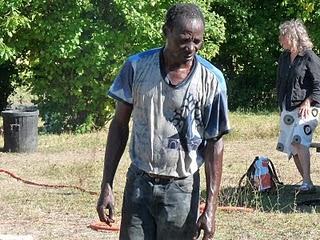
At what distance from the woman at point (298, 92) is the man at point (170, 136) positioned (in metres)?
4.75

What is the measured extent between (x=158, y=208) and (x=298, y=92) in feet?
16.5

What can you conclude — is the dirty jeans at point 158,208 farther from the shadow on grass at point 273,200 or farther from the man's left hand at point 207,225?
the shadow on grass at point 273,200

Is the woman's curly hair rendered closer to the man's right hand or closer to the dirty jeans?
the dirty jeans

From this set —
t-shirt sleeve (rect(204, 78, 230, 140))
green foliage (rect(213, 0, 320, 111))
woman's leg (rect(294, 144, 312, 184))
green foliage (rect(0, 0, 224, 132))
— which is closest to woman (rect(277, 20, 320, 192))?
woman's leg (rect(294, 144, 312, 184))

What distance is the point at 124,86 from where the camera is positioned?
420 centimetres

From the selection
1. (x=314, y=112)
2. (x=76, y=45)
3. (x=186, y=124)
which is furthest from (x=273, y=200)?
(x=76, y=45)

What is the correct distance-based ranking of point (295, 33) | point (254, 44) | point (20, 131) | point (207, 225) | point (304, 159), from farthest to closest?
point (254, 44)
point (20, 131)
point (304, 159)
point (295, 33)
point (207, 225)

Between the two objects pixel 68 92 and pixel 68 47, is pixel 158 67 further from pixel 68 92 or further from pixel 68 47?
pixel 68 92

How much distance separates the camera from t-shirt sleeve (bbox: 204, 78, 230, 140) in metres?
4.16

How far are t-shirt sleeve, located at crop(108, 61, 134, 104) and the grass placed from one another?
127 inches

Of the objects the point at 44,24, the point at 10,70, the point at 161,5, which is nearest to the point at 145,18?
the point at 161,5

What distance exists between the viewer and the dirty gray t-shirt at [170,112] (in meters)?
4.11

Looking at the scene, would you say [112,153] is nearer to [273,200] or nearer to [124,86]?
[124,86]

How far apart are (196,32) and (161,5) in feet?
35.3
